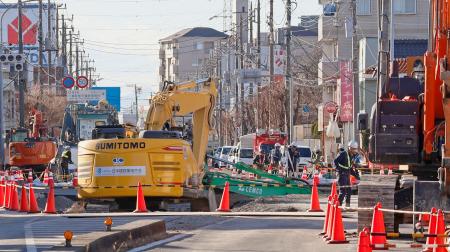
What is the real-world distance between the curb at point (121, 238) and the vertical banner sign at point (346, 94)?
44383 millimetres

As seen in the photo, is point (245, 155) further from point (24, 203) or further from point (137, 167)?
point (137, 167)

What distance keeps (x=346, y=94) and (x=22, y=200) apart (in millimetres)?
38615

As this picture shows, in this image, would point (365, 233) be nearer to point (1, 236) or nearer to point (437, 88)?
point (437, 88)

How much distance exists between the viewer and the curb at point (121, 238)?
59.3 ft

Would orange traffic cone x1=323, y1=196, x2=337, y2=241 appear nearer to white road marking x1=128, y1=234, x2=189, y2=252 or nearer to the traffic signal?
white road marking x1=128, y1=234, x2=189, y2=252

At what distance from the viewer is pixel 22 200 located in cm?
3241

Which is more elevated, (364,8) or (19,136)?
(364,8)

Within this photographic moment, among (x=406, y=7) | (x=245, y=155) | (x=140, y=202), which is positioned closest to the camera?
(x=140, y=202)

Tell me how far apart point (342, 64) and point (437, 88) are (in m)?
48.4

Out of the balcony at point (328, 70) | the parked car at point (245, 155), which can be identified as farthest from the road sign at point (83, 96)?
the parked car at point (245, 155)

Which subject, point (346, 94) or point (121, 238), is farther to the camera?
point (346, 94)

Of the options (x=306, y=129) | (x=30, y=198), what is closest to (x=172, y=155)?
(x=30, y=198)

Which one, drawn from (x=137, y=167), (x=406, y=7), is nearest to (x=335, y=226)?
(x=137, y=167)

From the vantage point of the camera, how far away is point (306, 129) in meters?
97.8
